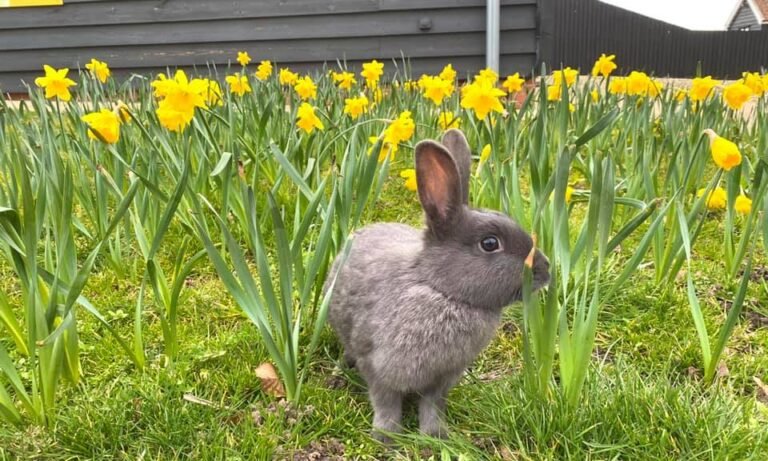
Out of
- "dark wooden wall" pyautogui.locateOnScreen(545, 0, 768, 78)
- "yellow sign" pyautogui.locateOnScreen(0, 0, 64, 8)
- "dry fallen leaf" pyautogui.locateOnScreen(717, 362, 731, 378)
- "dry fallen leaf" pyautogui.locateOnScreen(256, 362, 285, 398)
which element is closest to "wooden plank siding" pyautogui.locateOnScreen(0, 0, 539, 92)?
"yellow sign" pyautogui.locateOnScreen(0, 0, 64, 8)

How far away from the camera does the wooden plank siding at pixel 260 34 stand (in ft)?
26.2

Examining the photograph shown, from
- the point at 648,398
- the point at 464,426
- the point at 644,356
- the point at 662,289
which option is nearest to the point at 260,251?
the point at 464,426

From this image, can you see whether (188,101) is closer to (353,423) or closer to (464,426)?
(353,423)

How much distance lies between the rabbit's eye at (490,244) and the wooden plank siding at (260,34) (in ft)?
23.0

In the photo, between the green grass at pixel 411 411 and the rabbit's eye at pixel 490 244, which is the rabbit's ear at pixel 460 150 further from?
the green grass at pixel 411 411

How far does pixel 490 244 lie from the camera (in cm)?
151

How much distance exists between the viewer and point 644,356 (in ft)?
6.52

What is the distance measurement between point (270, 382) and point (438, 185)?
795 millimetres

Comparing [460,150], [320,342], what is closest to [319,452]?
[320,342]

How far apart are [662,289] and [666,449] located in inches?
38.5

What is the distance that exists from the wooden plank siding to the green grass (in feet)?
21.6

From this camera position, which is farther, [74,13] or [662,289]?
[74,13]

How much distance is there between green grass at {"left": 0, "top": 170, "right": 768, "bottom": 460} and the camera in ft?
4.76

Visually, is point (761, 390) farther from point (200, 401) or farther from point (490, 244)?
point (200, 401)
